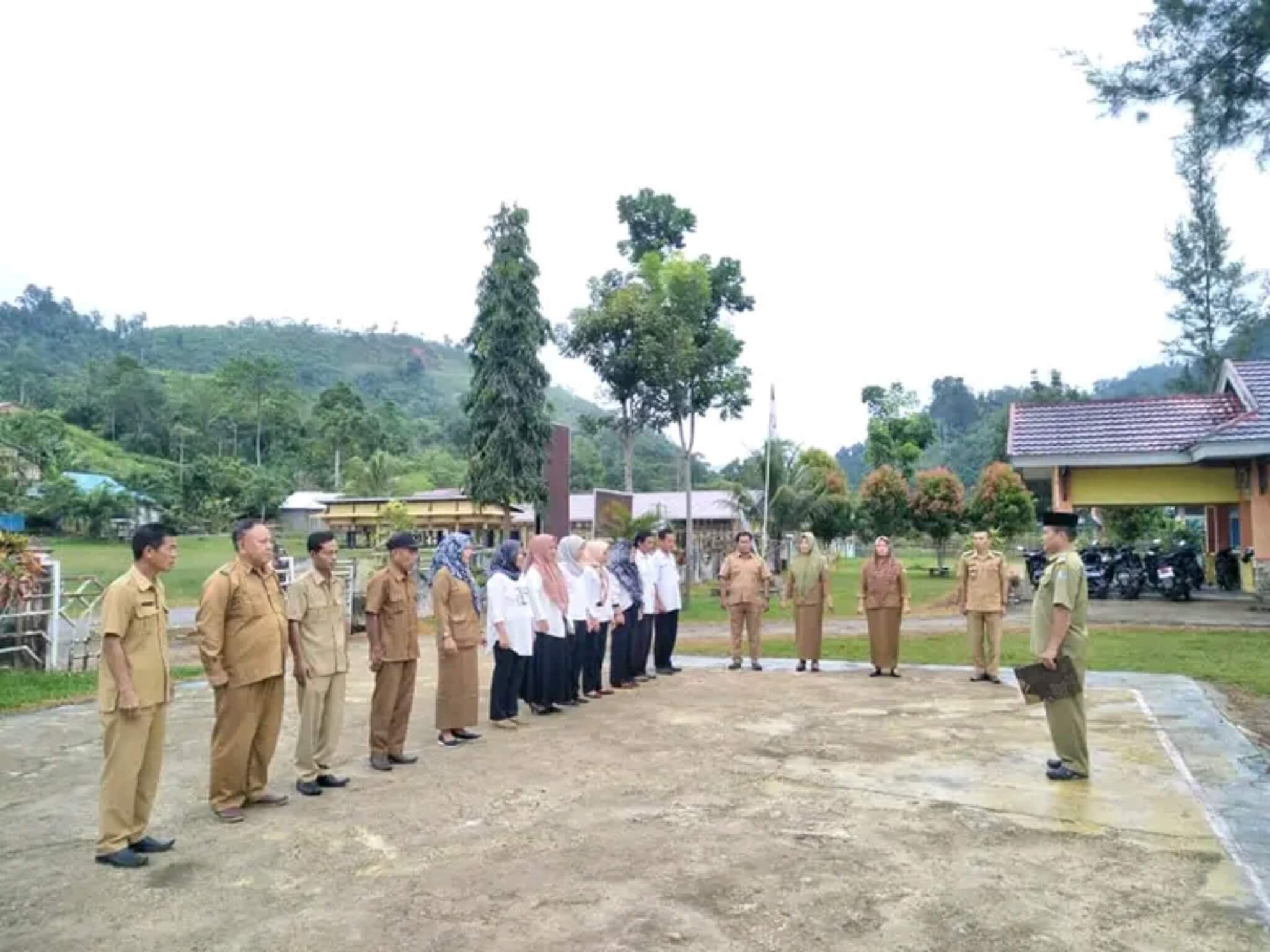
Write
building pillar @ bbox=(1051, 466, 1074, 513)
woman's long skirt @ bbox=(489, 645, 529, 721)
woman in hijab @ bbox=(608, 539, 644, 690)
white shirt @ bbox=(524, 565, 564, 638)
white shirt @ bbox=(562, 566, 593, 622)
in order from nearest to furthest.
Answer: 1. woman's long skirt @ bbox=(489, 645, 529, 721)
2. white shirt @ bbox=(524, 565, 564, 638)
3. white shirt @ bbox=(562, 566, 593, 622)
4. woman in hijab @ bbox=(608, 539, 644, 690)
5. building pillar @ bbox=(1051, 466, 1074, 513)

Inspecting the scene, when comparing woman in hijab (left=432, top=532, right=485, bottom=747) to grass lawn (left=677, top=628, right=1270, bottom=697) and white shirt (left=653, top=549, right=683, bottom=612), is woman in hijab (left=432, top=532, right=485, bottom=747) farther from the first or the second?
grass lawn (left=677, top=628, right=1270, bottom=697)

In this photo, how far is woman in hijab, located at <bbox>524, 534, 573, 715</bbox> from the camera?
25.9 ft

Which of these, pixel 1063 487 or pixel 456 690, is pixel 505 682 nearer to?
pixel 456 690

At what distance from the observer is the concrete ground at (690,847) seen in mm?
3615

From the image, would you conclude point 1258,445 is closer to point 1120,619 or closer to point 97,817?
point 1120,619

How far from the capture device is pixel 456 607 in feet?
23.0

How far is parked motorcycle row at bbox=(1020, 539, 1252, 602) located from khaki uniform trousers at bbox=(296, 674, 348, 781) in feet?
48.2

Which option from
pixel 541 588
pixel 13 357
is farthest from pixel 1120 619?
pixel 13 357

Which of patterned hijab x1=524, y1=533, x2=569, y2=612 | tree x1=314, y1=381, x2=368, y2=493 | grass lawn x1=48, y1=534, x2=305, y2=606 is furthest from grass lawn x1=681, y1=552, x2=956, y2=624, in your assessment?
tree x1=314, y1=381, x2=368, y2=493

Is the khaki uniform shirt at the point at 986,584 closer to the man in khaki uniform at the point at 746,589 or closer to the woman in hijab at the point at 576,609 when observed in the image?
the man in khaki uniform at the point at 746,589

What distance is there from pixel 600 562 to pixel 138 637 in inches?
185

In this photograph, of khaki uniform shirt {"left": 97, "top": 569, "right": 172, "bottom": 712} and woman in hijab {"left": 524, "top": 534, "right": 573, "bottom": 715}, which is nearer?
khaki uniform shirt {"left": 97, "top": 569, "right": 172, "bottom": 712}

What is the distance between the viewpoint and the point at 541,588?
25.8 feet

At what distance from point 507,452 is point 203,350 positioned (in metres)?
91.0
